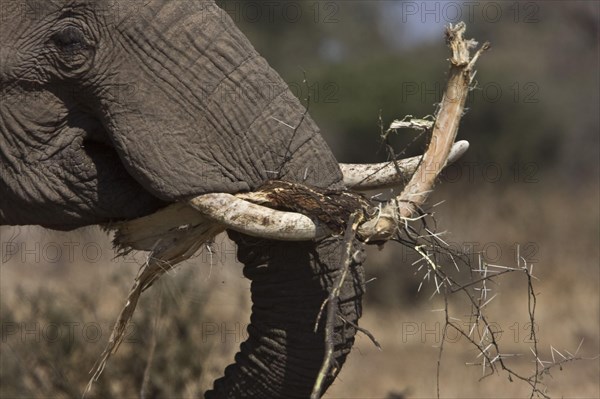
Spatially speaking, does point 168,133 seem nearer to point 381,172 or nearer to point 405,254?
point 381,172

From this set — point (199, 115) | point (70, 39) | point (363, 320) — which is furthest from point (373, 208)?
point (363, 320)

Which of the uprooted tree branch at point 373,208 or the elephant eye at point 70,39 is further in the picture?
the elephant eye at point 70,39

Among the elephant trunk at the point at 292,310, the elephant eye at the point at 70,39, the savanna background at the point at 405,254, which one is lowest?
the savanna background at the point at 405,254

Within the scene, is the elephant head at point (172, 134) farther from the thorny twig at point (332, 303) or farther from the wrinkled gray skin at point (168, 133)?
the thorny twig at point (332, 303)

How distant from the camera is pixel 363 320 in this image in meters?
8.95

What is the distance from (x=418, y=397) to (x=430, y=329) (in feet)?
8.71

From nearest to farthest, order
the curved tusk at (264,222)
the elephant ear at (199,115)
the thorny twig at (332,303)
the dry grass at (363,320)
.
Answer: the thorny twig at (332,303) < the curved tusk at (264,222) < the elephant ear at (199,115) < the dry grass at (363,320)

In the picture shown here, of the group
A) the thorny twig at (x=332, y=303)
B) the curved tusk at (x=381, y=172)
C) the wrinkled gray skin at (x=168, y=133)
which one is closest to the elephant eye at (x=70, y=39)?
the wrinkled gray skin at (x=168, y=133)

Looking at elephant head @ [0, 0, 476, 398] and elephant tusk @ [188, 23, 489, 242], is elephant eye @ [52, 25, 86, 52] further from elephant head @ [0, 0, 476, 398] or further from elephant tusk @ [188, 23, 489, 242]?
elephant tusk @ [188, 23, 489, 242]

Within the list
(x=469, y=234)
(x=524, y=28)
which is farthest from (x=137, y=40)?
(x=524, y=28)

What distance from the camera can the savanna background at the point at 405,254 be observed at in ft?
18.5

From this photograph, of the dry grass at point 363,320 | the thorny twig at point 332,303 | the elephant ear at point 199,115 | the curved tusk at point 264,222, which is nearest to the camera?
the thorny twig at point 332,303

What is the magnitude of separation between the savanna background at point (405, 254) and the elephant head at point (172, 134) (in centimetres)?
25

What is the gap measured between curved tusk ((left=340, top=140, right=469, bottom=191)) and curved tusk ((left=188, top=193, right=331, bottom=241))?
30 cm
